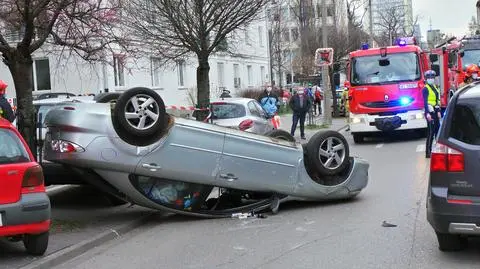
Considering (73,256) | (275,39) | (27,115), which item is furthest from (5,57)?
(275,39)

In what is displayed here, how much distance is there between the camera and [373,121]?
17688mm

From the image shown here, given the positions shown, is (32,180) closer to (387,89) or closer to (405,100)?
(387,89)

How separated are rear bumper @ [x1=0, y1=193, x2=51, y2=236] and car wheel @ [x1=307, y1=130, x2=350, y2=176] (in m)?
3.84

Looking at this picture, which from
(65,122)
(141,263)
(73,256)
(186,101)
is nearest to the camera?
(141,263)

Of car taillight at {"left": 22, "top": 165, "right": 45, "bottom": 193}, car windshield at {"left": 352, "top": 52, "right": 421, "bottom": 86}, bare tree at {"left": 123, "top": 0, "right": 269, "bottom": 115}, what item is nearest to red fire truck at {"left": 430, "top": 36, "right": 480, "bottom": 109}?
car windshield at {"left": 352, "top": 52, "right": 421, "bottom": 86}

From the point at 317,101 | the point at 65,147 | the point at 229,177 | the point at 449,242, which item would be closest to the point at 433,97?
the point at 229,177

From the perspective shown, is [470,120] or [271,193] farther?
[271,193]

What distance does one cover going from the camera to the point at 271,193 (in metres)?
8.49

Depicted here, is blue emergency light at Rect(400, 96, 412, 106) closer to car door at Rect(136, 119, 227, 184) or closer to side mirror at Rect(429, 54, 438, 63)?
side mirror at Rect(429, 54, 438, 63)

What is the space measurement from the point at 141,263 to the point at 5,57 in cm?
409

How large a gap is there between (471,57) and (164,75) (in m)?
16.9

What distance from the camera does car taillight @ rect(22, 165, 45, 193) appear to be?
20.3 ft

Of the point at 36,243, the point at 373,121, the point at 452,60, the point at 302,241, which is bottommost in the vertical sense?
the point at 302,241

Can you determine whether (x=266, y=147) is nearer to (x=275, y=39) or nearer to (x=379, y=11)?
(x=275, y=39)
